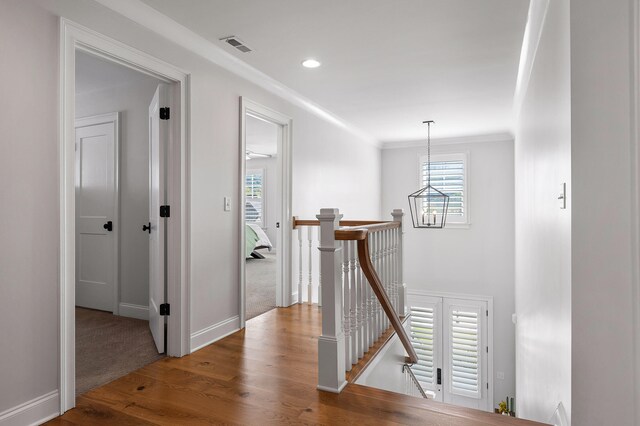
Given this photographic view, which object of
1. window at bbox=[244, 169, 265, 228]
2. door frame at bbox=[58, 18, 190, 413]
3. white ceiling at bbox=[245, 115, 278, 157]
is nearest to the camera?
door frame at bbox=[58, 18, 190, 413]

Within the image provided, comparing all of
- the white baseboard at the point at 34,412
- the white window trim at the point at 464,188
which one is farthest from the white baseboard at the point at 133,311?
the white window trim at the point at 464,188

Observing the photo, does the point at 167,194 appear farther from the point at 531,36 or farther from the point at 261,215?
the point at 261,215

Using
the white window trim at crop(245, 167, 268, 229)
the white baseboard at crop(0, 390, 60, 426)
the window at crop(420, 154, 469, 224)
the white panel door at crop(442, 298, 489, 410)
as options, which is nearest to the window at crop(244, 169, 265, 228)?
the white window trim at crop(245, 167, 268, 229)

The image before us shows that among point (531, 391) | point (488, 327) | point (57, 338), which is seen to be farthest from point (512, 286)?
point (57, 338)

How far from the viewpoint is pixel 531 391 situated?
108 inches

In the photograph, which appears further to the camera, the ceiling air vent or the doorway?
the doorway

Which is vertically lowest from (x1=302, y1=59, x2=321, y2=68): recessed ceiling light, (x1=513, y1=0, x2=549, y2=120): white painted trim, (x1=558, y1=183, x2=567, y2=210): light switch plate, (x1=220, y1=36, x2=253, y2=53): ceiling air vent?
(x1=558, y1=183, x2=567, y2=210): light switch plate

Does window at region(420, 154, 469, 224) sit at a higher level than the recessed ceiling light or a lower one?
lower

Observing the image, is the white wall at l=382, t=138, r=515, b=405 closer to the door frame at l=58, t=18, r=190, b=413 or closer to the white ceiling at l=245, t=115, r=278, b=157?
the white ceiling at l=245, t=115, r=278, b=157

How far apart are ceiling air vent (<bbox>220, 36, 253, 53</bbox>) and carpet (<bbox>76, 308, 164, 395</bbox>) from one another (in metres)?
2.40

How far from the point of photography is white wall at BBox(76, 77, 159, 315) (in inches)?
151

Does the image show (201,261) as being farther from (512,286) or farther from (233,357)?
(512,286)

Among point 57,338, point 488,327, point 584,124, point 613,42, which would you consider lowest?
point 488,327

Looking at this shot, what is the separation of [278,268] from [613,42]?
3.51 metres
